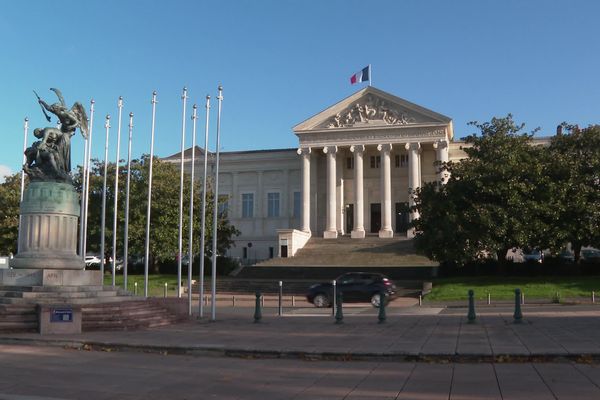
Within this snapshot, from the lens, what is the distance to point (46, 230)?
61.2 feet

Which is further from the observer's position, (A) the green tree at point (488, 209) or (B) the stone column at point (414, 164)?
(B) the stone column at point (414, 164)

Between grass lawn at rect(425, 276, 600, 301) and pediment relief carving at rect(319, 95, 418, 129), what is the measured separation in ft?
85.1

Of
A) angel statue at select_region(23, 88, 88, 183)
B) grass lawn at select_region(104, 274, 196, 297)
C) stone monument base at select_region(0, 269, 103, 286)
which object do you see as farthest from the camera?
grass lawn at select_region(104, 274, 196, 297)

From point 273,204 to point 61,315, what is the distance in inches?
2065

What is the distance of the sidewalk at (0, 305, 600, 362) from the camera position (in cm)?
1170

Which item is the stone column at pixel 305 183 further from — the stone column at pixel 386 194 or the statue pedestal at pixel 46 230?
the statue pedestal at pixel 46 230

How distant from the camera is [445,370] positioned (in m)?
10.4

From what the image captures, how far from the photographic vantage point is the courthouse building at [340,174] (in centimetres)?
5812

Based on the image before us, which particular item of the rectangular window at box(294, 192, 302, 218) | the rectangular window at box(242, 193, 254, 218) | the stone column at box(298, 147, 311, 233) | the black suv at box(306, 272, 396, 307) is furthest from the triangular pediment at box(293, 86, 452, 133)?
the black suv at box(306, 272, 396, 307)

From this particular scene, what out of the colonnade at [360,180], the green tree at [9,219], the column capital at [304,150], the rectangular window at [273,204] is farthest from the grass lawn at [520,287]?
the rectangular window at [273,204]

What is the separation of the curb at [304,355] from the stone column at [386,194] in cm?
4500

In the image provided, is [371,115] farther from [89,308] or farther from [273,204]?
[89,308]

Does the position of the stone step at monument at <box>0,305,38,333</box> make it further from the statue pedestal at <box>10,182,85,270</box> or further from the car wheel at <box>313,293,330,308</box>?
the car wheel at <box>313,293,330,308</box>

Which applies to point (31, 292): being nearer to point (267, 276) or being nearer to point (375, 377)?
point (375, 377)
